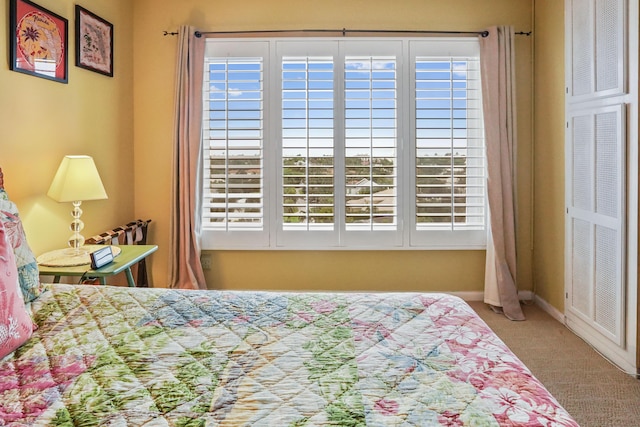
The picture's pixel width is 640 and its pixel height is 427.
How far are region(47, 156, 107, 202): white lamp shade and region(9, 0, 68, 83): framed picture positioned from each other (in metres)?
0.55

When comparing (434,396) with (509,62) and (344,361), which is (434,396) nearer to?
(344,361)

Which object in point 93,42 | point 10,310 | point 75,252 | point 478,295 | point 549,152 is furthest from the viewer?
point 478,295

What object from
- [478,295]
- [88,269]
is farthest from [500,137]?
[88,269]

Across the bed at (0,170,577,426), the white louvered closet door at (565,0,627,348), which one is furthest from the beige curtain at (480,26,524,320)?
the bed at (0,170,577,426)

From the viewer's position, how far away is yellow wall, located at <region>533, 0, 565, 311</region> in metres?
3.25

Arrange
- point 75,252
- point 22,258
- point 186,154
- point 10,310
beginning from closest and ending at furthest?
point 10,310, point 22,258, point 75,252, point 186,154

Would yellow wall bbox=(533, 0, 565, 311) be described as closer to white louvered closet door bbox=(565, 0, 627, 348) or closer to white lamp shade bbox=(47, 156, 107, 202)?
white louvered closet door bbox=(565, 0, 627, 348)

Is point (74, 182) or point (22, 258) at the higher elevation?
point (74, 182)

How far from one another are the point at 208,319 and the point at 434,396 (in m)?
0.85

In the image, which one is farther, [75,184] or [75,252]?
[75,252]

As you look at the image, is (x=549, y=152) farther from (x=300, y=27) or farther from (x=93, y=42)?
(x=93, y=42)

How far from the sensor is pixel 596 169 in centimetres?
277

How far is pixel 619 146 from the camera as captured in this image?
2.53 m

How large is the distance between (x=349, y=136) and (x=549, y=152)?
1582 mm
